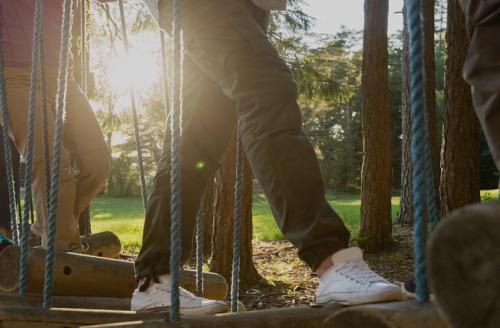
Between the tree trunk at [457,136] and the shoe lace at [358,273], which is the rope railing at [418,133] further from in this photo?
the tree trunk at [457,136]

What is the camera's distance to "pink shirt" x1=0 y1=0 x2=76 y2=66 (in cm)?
252

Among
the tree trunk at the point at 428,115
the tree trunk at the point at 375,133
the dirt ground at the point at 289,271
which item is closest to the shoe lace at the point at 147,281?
the dirt ground at the point at 289,271

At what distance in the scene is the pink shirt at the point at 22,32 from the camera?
2.52 meters

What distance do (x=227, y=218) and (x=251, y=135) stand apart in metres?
4.02

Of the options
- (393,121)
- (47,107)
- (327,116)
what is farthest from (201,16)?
(327,116)

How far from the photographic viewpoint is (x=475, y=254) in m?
0.67

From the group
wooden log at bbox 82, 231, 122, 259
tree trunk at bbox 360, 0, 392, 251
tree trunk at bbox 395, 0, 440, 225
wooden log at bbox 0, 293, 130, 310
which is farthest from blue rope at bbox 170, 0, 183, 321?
tree trunk at bbox 395, 0, 440, 225

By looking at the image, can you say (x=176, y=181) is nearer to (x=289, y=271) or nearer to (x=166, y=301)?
(x=166, y=301)

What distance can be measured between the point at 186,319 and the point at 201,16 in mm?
869

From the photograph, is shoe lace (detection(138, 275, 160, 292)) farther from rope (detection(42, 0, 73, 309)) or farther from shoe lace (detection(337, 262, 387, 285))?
shoe lace (detection(337, 262, 387, 285))

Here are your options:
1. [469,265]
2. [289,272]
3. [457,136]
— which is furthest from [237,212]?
[289,272]

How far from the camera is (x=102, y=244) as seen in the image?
135 inches

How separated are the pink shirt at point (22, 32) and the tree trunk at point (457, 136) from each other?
417cm

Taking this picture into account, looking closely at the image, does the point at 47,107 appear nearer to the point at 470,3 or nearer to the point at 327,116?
the point at 470,3
